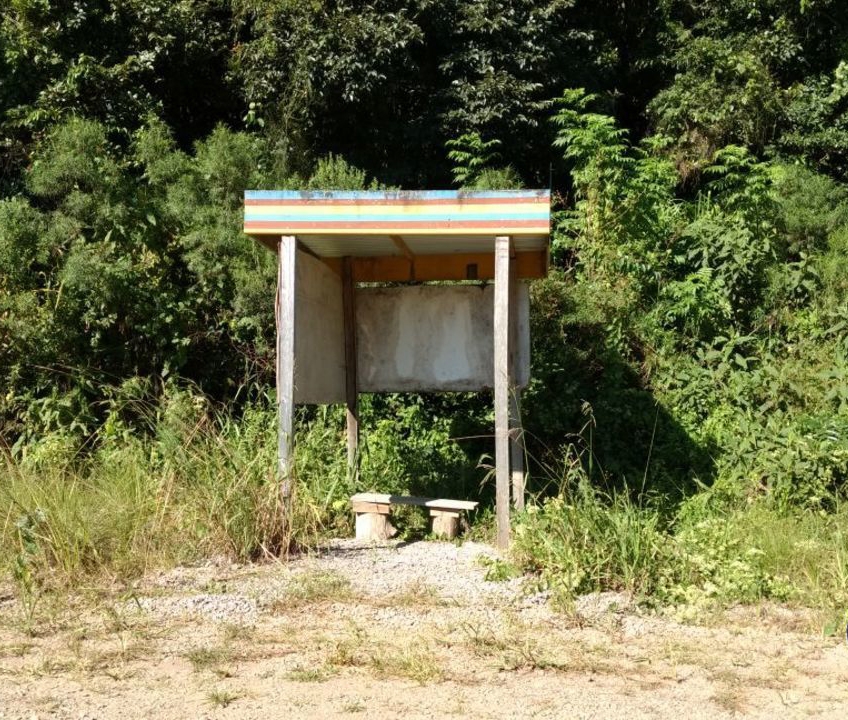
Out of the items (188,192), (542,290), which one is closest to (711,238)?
(542,290)

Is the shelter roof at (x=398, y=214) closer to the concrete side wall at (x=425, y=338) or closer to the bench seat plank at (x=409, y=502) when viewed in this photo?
the concrete side wall at (x=425, y=338)

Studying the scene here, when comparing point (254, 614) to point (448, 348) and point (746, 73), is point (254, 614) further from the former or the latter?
point (746, 73)

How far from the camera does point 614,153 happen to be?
10.8 metres

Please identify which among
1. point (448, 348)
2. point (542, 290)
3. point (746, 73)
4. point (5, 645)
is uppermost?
point (746, 73)

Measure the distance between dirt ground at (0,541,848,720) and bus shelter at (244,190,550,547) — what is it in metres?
1.13

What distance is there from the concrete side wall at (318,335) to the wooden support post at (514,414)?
5.19ft

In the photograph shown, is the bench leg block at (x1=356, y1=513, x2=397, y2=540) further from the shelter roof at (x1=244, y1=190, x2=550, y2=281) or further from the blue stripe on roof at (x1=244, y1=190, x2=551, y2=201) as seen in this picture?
the blue stripe on roof at (x1=244, y1=190, x2=551, y2=201)

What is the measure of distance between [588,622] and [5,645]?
3.19 metres

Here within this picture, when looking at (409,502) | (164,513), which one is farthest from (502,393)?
(164,513)

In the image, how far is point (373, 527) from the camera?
763 centimetres

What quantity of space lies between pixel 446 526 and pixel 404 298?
2.28 m

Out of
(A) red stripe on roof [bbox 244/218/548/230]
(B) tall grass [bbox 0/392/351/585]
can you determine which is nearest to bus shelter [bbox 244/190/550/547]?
(A) red stripe on roof [bbox 244/218/548/230]

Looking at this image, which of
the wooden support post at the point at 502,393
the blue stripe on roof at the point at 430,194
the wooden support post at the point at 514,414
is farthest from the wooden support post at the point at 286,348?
the wooden support post at the point at 514,414

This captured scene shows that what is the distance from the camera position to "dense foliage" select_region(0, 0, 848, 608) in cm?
962
